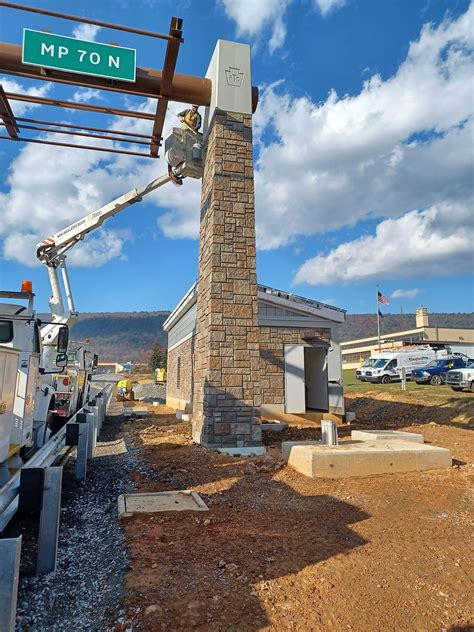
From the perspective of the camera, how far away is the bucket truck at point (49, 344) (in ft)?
18.8

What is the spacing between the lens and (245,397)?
952cm

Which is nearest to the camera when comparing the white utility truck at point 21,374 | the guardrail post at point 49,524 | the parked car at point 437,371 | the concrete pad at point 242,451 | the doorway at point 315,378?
the guardrail post at point 49,524

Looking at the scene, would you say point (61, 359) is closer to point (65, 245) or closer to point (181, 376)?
point (65, 245)

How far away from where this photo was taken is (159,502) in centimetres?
575

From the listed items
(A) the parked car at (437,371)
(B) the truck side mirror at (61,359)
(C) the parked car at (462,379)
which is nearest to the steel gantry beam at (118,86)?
(B) the truck side mirror at (61,359)

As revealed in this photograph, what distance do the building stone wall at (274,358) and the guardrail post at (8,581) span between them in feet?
40.5

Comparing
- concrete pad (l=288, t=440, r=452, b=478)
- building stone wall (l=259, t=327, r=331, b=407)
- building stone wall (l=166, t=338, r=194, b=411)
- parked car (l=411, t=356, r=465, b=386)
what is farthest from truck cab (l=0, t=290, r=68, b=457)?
parked car (l=411, t=356, r=465, b=386)

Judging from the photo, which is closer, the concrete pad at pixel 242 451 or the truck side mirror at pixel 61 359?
the concrete pad at pixel 242 451

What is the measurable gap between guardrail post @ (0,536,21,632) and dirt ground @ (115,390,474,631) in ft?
2.67

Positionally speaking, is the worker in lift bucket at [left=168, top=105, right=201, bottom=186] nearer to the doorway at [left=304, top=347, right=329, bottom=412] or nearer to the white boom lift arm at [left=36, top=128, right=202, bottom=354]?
the white boom lift arm at [left=36, top=128, right=202, bottom=354]

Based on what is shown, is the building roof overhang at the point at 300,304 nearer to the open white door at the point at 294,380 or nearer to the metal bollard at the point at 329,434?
the open white door at the point at 294,380

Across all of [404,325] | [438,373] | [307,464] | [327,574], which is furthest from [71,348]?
[404,325]

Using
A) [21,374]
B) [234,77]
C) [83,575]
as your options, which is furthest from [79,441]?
[234,77]

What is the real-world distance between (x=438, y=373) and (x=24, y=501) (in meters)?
30.4
